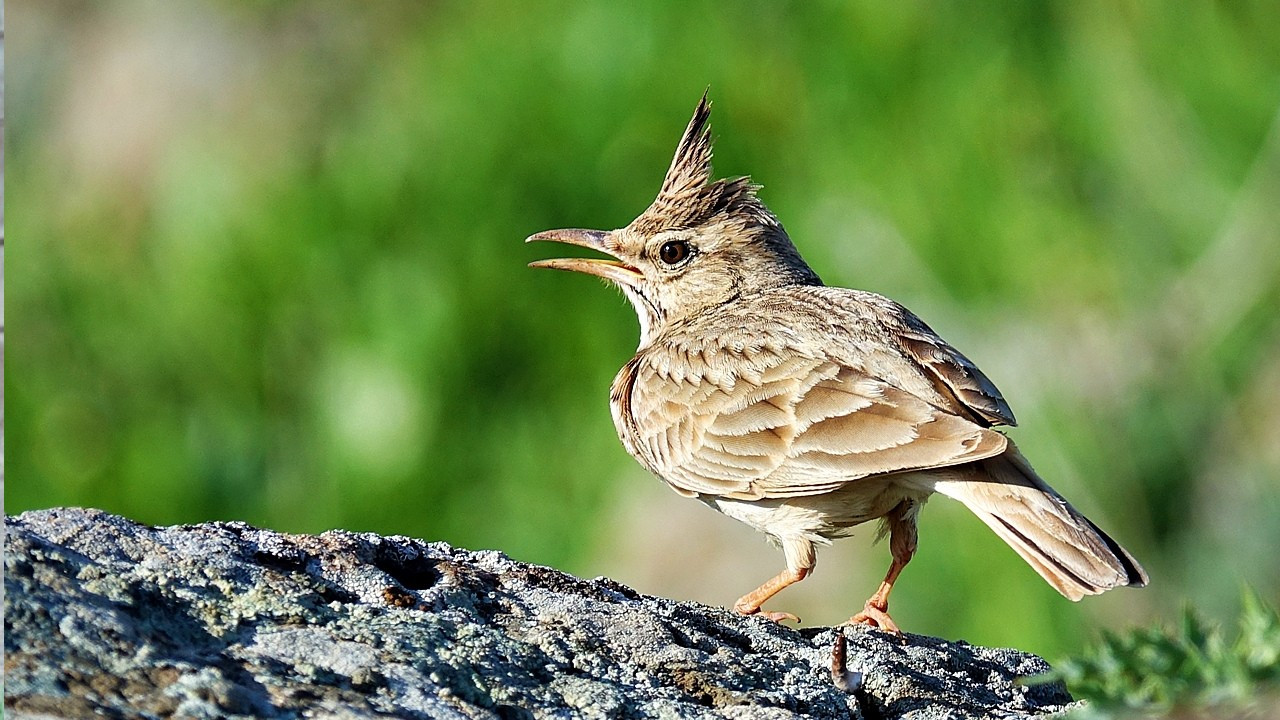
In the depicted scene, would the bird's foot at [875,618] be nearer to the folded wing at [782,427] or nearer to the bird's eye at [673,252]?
Result: the folded wing at [782,427]

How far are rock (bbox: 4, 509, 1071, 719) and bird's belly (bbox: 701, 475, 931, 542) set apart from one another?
798 mm

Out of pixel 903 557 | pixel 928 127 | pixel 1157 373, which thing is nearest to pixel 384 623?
pixel 903 557

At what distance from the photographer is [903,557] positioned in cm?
440

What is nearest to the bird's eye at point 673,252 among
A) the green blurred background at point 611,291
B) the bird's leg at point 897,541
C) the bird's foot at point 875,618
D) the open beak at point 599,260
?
the open beak at point 599,260

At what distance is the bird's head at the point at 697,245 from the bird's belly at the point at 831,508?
3.25ft

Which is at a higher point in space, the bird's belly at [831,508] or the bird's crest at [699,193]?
the bird's crest at [699,193]

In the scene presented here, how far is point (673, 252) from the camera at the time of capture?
5.21 metres

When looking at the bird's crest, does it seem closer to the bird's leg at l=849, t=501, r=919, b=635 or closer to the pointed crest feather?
the pointed crest feather

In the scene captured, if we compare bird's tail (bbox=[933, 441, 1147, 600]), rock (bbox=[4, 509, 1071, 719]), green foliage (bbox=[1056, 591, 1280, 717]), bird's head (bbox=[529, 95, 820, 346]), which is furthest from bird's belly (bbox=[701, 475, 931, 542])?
green foliage (bbox=[1056, 591, 1280, 717])

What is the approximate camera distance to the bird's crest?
5.19 meters

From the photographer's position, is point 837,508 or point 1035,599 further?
point 1035,599

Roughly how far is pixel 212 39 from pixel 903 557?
24.3ft

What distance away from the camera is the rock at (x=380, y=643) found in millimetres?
2156

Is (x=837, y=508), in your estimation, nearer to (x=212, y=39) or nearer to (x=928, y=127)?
(x=928, y=127)
